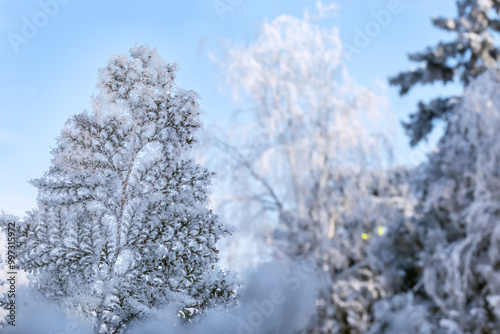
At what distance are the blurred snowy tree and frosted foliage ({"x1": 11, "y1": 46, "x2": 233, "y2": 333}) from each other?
4.42 m

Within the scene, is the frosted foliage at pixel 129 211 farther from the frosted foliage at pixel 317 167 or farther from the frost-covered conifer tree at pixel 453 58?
the frost-covered conifer tree at pixel 453 58

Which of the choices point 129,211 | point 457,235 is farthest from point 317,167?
point 129,211

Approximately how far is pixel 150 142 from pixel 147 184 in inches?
42.4

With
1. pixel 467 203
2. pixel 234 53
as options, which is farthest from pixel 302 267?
pixel 234 53

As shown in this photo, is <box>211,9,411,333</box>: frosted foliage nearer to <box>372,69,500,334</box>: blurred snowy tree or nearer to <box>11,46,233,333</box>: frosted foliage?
<box>372,69,500,334</box>: blurred snowy tree

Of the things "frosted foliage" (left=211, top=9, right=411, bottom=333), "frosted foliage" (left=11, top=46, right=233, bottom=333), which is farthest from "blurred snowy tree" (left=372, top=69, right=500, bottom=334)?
"frosted foliage" (left=11, top=46, right=233, bottom=333)

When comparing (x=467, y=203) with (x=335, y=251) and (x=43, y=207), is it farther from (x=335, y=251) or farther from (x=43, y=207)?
(x=43, y=207)

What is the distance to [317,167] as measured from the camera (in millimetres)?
7945

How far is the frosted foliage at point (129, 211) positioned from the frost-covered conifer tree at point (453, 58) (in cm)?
491

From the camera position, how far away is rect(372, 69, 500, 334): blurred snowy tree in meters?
6.41

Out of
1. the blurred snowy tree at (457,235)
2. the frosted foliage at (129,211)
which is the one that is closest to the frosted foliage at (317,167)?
the blurred snowy tree at (457,235)

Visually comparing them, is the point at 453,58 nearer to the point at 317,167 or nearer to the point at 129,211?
the point at 317,167

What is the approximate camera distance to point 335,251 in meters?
7.55

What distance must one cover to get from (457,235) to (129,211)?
23.6ft
